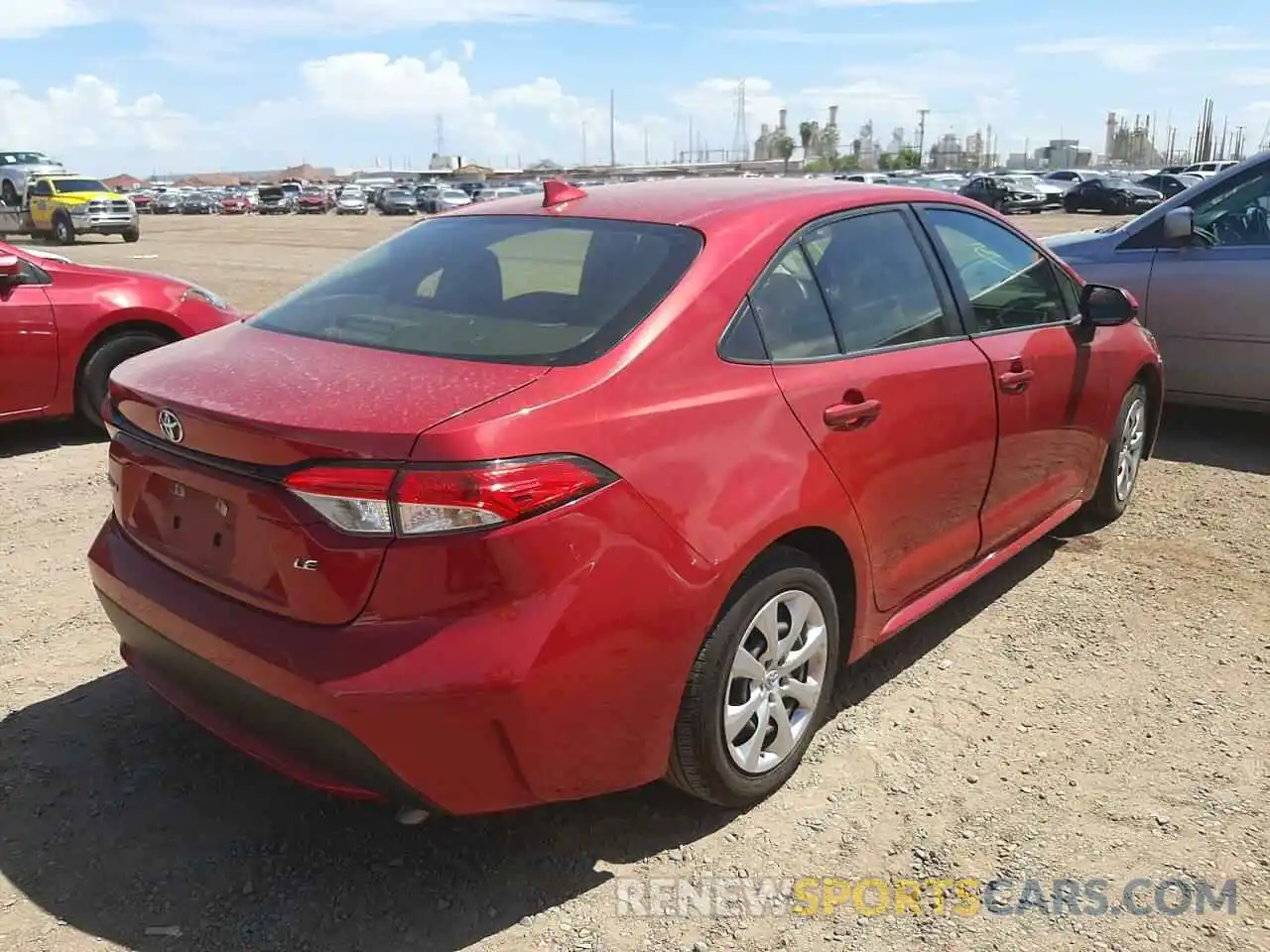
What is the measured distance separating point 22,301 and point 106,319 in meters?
0.45

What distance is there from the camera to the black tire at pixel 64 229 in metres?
31.2

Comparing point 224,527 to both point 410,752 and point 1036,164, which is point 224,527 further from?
point 1036,164

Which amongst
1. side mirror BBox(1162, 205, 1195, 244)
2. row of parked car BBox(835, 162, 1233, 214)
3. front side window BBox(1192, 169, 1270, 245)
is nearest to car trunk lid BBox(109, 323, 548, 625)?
side mirror BBox(1162, 205, 1195, 244)

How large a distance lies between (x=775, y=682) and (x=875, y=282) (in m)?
1.33

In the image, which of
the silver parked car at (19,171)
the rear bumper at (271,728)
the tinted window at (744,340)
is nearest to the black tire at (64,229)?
the silver parked car at (19,171)

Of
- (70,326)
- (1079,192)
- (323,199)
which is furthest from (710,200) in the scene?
(323,199)

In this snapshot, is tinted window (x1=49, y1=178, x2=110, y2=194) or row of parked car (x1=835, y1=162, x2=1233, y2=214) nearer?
tinted window (x1=49, y1=178, x2=110, y2=194)

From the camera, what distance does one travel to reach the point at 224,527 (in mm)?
2484

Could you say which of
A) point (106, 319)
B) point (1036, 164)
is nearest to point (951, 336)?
point (106, 319)

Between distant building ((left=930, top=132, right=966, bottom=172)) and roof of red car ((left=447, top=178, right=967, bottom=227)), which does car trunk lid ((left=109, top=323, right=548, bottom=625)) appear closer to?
roof of red car ((left=447, top=178, right=967, bottom=227))

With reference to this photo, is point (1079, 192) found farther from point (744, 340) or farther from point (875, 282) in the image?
point (744, 340)

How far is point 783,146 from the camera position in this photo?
491 feet

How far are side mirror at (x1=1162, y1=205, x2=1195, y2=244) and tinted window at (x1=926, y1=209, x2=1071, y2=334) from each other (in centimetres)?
242

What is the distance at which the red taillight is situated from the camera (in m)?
2.19
